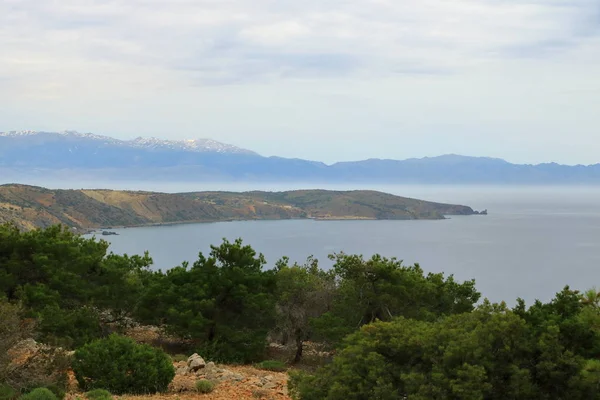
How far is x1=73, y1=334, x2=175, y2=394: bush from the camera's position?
43.4ft

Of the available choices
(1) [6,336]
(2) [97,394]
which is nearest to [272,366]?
(2) [97,394]

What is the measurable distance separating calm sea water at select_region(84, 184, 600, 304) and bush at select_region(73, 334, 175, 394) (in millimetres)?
62400

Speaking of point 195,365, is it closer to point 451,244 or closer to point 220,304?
point 220,304

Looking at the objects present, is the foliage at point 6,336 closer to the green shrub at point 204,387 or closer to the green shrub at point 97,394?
the green shrub at point 97,394

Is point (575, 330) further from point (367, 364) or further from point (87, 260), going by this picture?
point (87, 260)

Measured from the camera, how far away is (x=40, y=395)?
10.5m

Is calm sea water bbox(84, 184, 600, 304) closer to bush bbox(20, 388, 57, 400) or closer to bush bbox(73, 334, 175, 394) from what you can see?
bush bbox(73, 334, 175, 394)

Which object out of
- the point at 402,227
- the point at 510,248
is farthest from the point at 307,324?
the point at 402,227

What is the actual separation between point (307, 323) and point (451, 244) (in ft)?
358

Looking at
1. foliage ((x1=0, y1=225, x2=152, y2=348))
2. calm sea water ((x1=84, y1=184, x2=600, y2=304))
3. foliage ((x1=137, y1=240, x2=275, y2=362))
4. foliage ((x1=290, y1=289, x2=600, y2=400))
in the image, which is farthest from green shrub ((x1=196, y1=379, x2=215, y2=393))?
calm sea water ((x1=84, y1=184, x2=600, y2=304))

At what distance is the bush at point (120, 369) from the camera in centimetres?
1323

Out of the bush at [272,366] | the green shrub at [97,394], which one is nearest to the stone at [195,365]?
the green shrub at [97,394]

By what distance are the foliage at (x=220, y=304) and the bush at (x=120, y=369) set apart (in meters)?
7.30

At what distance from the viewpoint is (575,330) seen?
10.2m
